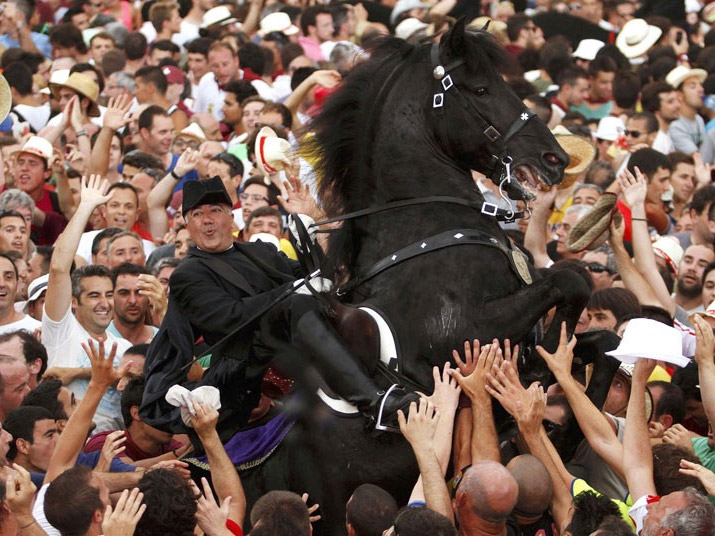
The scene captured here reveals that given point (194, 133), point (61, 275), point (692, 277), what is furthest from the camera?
point (194, 133)

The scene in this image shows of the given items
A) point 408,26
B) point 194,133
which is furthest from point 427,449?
point 408,26

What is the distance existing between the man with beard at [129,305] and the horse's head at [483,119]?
3.47 metres

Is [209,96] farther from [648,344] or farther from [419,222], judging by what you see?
[648,344]

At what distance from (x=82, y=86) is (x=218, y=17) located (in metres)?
5.43

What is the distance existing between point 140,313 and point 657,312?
3626mm

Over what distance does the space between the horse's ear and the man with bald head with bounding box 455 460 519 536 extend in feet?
7.58

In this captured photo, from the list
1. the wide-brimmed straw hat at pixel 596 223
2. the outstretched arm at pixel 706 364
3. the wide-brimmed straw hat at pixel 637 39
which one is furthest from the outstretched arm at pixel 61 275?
the wide-brimmed straw hat at pixel 637 39

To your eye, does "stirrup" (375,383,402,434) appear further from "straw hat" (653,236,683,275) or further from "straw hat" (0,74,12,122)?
"straw hat" (653,236,683,275)

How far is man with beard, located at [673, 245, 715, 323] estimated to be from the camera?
11641mm

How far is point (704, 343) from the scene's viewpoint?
7.81 meters

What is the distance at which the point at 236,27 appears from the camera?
2014 centimetres

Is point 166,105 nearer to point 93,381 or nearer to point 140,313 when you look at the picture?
point 140,313

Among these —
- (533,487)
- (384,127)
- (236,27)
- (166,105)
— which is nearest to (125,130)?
(166,105)

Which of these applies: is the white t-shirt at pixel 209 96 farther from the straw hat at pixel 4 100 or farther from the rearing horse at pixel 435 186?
the rearing horse at pixel 435 186
